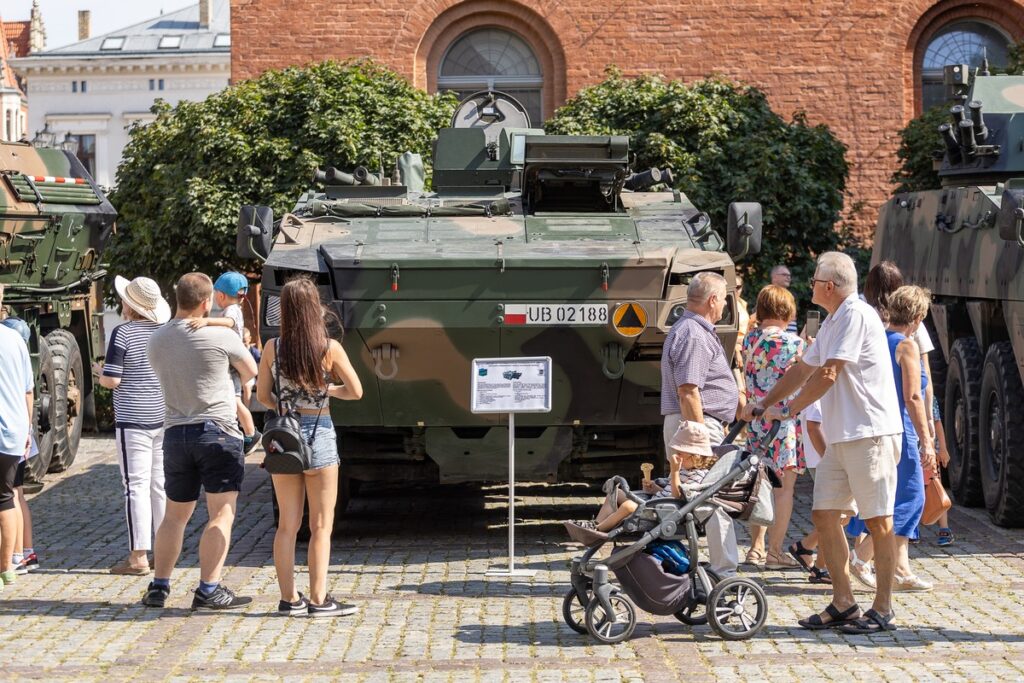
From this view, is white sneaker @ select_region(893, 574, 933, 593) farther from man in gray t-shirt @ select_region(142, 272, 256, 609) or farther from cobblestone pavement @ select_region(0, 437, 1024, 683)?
man in gray t-shirt @ select_region(142, 272, 256, 609)

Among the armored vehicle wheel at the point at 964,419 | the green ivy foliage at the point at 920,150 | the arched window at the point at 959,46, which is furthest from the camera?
the arched window at the point at 959,46

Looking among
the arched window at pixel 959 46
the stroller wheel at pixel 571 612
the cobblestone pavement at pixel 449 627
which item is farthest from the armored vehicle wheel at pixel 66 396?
the arched window at pixel 959 46

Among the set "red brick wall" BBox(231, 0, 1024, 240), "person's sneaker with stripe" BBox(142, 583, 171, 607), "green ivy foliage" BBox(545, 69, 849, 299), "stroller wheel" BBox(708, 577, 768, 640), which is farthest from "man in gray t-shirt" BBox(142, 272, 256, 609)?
"red brick wall" BBox(231, 0, 1024, 240)

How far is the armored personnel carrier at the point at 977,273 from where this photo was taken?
11.0m

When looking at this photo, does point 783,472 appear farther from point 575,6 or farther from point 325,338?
point 575,6

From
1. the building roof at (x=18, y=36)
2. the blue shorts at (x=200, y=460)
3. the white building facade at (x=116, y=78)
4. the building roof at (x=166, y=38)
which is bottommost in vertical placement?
the blue shorts at (x=200, y=460)

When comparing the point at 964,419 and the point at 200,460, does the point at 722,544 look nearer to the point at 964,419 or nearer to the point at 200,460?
the point at 200,460

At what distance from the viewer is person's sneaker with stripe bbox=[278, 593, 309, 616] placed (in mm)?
8297

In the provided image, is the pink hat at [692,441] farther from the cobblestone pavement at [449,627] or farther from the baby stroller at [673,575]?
the cobblestone pavement at [449,627]

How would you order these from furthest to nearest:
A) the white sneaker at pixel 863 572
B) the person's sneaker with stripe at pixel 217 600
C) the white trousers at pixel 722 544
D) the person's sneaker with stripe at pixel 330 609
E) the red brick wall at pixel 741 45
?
the red brick wall at pixel 741 45 → the white sneaker at pixel 863 572 → the person's sneaker with stripe at pixel 217 600 → the person's sneaker with stripe at pixel 330 609 → the white trousers at pixel 722 544

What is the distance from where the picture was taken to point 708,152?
22125 mm

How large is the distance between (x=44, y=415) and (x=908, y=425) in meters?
8.04

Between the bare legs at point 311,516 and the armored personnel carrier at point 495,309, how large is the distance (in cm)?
182

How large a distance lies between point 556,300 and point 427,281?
75cm
